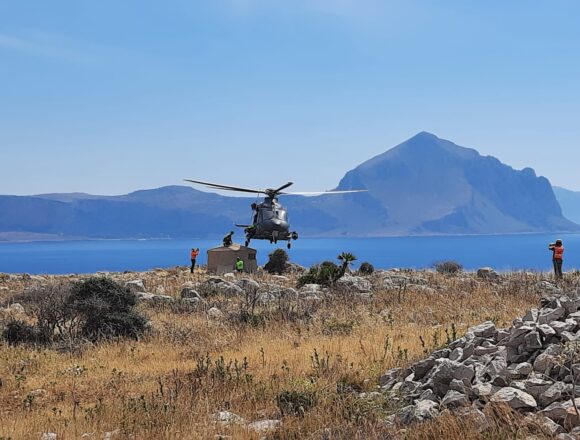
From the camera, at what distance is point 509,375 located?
353 inches

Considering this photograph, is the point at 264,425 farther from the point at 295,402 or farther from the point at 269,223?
the point at 269,223

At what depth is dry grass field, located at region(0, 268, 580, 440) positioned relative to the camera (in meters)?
8.56

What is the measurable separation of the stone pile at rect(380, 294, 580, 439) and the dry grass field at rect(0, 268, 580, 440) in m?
0.40

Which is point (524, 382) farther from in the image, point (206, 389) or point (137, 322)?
point (137, 322)

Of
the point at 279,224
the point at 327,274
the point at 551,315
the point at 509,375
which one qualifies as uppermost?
the point at 279,224

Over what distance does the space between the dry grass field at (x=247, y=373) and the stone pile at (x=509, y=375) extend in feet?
1.32

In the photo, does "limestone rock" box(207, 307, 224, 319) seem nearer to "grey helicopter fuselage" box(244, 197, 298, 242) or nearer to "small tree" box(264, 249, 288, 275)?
"grey helicopter fuselage" box(244, 197, 298, 242)

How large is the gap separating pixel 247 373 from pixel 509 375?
15.8 feet

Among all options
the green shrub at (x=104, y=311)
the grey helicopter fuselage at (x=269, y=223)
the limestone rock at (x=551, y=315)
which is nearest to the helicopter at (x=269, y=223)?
the grey helicopter fuselage at (x=269, y=223)

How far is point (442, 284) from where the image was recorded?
96.9ft

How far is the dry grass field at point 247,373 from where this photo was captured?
856 cm

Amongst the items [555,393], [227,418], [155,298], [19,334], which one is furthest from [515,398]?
[155,298]

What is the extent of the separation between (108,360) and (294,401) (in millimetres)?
6444

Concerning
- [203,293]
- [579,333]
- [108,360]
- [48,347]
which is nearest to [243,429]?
[579,333]
